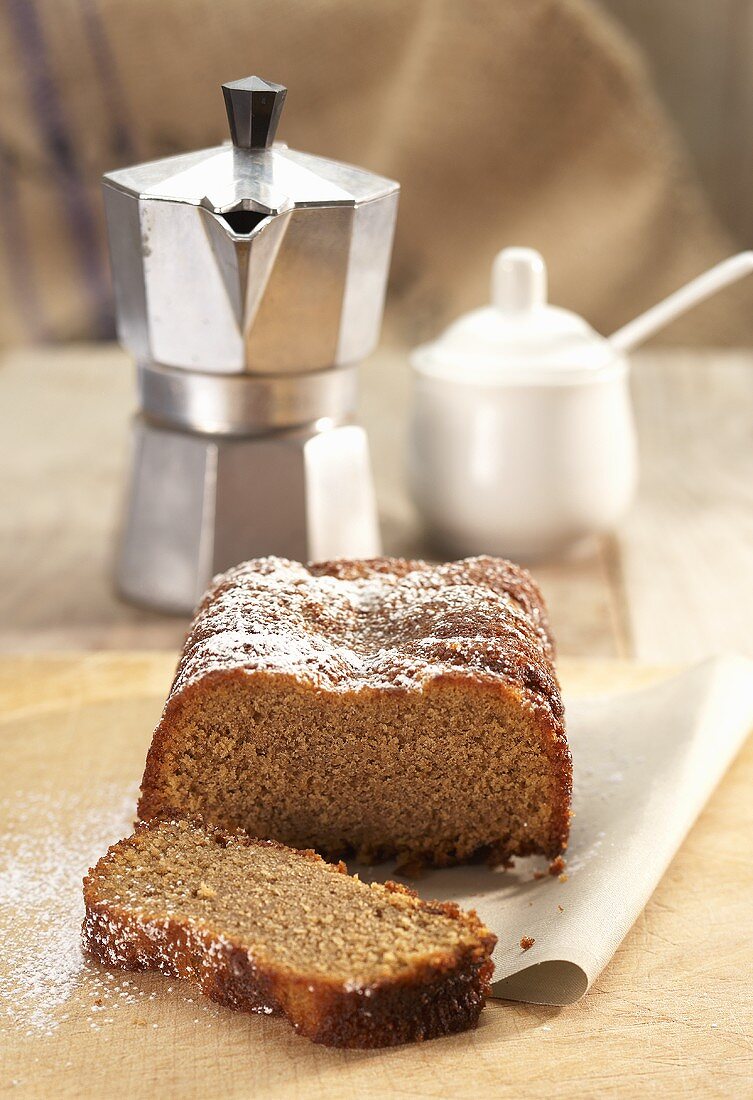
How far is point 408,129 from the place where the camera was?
4102mm

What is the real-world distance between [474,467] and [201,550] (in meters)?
0.61

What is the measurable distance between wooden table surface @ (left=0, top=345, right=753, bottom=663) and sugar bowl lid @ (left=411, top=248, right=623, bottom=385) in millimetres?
453

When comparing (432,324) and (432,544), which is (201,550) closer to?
(432,544)

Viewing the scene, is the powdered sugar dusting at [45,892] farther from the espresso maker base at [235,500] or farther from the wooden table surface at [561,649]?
the espresso maker base at [235,500]

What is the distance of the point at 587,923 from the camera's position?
1521 mm

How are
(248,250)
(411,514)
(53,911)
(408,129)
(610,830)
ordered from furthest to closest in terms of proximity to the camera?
1. (408,129)
2. (411,514)
3. (248,250)
4. (610,830)
5. (53,911)

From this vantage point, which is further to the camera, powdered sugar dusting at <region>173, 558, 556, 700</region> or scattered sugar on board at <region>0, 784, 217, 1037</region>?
powdered sugar dusting at <region>173, 558, 556, 700</region>

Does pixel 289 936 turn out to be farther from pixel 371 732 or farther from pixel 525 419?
pixel 525 419

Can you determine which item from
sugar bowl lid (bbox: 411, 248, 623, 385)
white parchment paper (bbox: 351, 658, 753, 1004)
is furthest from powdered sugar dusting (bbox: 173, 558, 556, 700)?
sugar bowl lid (bbox: 411, 248, 623, 385)

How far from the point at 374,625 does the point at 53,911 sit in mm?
560

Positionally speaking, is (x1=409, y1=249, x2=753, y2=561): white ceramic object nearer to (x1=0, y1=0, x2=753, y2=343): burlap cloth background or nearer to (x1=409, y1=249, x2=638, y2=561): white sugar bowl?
(x1=409, y1=249, x2=638, y2=561): white sugar bowl

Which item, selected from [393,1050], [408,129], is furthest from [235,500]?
[408,129]

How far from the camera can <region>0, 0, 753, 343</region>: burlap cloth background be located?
12.9ft

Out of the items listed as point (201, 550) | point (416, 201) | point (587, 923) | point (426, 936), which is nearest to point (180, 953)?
point (426, 936)
